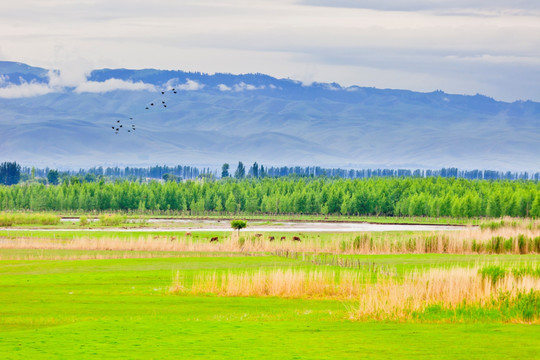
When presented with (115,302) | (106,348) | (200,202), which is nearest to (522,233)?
(115,302)

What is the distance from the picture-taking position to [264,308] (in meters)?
43.2

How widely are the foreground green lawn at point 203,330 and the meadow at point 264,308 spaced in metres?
0.06

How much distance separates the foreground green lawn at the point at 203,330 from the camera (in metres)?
27.0

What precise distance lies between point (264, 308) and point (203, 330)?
37.0 feet

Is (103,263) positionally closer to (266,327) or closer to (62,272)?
(62,272)

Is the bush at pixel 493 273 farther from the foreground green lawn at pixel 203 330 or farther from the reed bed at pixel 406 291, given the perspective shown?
the foreground green lawn at pixel 203 330

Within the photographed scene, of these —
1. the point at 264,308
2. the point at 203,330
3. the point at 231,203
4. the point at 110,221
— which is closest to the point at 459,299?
the point at 264,308

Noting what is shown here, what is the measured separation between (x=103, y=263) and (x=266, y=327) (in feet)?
120

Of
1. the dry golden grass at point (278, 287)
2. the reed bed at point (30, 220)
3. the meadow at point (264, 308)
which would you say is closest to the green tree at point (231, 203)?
the reed bed at point (30, 220)

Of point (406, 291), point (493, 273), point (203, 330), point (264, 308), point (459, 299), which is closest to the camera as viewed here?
point (203, 330)

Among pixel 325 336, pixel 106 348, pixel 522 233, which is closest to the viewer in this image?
pixel 106 348

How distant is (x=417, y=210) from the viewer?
574ft

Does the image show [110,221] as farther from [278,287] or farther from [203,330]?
[203,330]

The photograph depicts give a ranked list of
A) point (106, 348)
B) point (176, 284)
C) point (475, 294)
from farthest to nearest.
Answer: point (176, 284)
point (475, 294)
point (106, 348)
